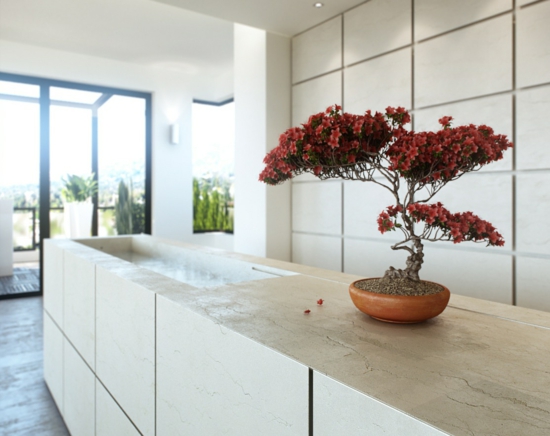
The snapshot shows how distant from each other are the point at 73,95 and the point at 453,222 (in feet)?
19.7

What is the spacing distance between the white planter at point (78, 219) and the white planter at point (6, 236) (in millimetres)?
618

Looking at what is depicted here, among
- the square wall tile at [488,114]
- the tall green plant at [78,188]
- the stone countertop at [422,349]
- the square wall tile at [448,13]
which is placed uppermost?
the square wall tile at [448,13]

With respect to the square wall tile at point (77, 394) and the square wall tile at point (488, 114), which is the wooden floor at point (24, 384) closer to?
the square wall tile at point (77, 394)

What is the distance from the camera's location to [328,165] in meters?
1.18

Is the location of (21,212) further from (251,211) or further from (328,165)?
(328,165)

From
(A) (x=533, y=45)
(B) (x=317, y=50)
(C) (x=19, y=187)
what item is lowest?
(C) (x=19, y=187)

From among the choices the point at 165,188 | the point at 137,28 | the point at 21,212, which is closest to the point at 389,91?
the point at 137,28

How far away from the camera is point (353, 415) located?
74cm

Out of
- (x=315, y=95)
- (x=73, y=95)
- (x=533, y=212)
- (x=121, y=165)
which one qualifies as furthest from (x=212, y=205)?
(x=533, y=212)

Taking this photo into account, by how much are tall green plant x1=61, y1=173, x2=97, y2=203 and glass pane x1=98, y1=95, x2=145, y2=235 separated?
0.41 ft

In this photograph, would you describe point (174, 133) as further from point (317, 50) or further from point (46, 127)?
point (317, 50)

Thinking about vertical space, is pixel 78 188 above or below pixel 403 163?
above

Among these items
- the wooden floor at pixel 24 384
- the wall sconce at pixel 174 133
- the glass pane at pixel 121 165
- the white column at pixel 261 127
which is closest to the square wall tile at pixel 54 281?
the wooden floor at pixel 24 384

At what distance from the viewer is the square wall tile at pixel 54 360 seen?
2639mm
